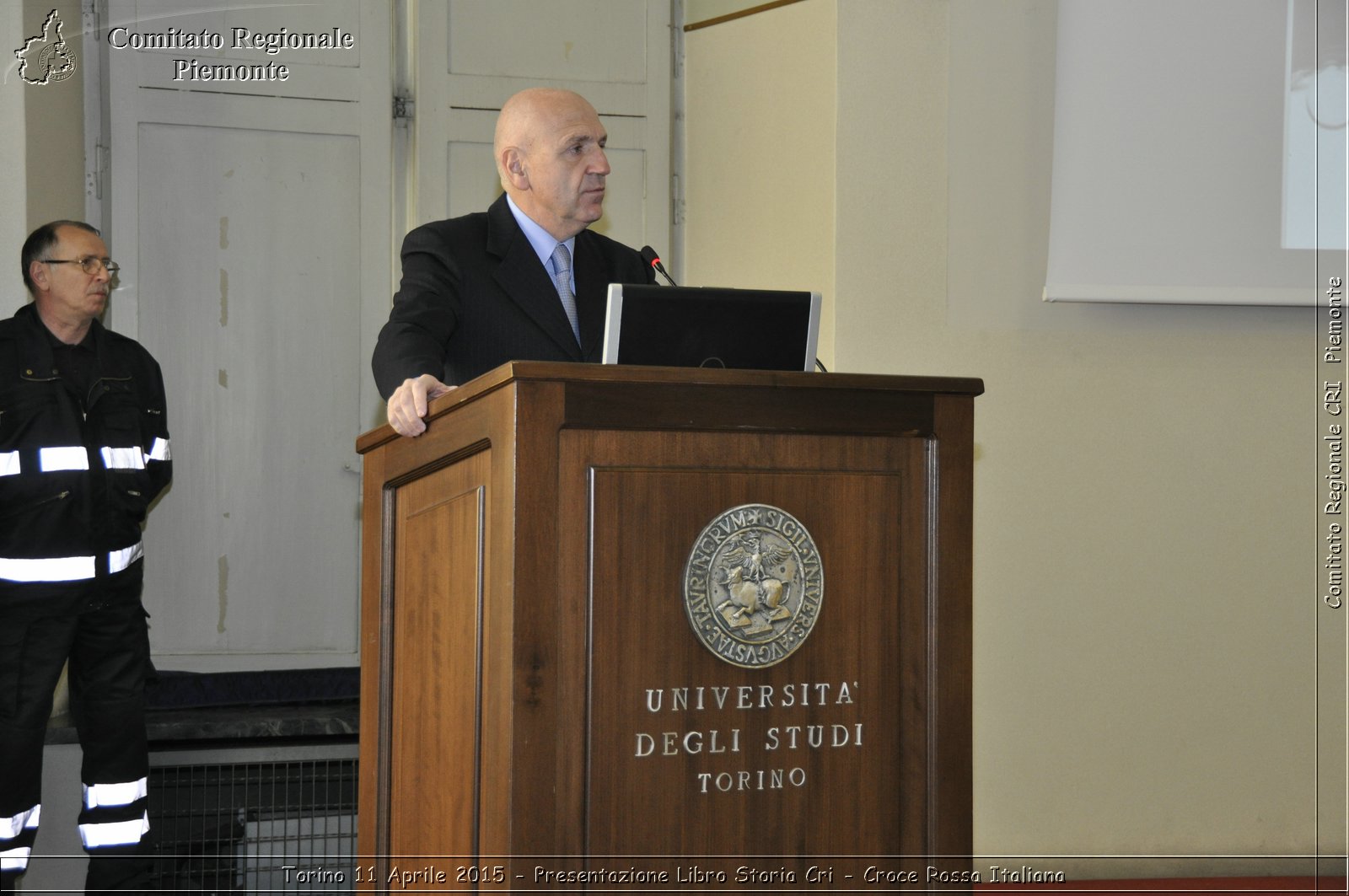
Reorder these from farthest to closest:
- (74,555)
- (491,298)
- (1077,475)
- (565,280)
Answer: (1077,475)
(74,555)
(565,280)
(491,298)

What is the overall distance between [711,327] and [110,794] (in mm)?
2669

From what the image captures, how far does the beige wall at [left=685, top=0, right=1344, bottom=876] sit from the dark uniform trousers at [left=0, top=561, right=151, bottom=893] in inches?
84.3

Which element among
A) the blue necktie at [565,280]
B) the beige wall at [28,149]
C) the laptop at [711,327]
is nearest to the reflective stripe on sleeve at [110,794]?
the beige wall at [28,149]

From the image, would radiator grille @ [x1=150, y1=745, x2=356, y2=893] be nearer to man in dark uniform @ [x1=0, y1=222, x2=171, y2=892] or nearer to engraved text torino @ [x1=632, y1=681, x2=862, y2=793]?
man in dark uniform @ [x1=0, y1=222, x2=171, y2=892]

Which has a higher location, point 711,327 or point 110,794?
point 711,327

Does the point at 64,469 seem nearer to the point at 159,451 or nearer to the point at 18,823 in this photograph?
the point at 159,451

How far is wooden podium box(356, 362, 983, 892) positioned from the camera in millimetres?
1382

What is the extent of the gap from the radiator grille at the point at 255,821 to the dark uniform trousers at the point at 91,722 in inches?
5.9

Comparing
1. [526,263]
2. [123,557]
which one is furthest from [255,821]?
[526,263]

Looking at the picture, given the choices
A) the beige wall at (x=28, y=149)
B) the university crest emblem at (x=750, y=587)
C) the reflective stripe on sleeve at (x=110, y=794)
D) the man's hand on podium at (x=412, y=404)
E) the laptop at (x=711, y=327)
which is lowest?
the reflective stripe on sleeve at (x=110, y=794)

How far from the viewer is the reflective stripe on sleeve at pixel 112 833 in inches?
137

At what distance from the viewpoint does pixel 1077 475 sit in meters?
3.72

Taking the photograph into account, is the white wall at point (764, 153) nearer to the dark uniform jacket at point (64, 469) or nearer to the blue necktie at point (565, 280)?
the blue necktie at point (565, 280)

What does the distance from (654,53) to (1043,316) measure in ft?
5.43
